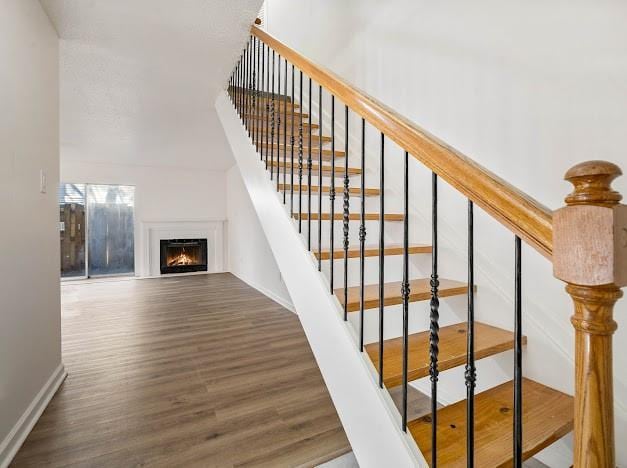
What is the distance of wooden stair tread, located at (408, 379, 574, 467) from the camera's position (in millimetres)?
1014

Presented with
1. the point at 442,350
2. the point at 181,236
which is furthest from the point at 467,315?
the point at 181,236

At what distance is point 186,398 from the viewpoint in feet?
6.48

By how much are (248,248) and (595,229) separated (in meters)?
5.29

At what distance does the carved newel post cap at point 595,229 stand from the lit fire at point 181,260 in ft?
22.1

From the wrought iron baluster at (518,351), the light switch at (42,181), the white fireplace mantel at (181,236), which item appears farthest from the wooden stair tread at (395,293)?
the white fireplace mantel at (181,236)

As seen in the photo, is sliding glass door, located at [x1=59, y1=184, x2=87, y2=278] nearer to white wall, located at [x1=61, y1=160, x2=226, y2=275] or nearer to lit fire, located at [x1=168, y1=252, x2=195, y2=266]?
white wall, located at [x1=61, y1=160, x2=226, y2=275]

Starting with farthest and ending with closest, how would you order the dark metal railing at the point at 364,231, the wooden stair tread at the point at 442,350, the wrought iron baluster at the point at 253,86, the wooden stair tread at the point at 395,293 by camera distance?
the wrought iron baluster at the point at 253,86, the wooden stair tread at the point at 395,293, the wooden stair tread at the point at 442,350, the dark metal railing at the point at 364,231

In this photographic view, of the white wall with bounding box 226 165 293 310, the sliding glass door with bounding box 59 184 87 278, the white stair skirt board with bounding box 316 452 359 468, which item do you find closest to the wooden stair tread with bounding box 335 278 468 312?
the white stair skirt board with bounding box 316 452 359 468

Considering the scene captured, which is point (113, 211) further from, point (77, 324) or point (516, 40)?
point (516, 40)

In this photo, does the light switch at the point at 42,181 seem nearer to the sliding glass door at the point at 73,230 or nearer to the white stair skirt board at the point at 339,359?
the white stair skirt board at the point at 339,359

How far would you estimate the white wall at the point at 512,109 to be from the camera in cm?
124

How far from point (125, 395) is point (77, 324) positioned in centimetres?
190

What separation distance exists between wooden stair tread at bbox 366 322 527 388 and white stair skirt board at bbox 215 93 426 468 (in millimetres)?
81

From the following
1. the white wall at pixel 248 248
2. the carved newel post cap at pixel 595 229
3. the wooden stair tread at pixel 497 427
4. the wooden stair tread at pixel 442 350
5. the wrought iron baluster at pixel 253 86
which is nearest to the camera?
the carved newel post cap at pixel 595 229
